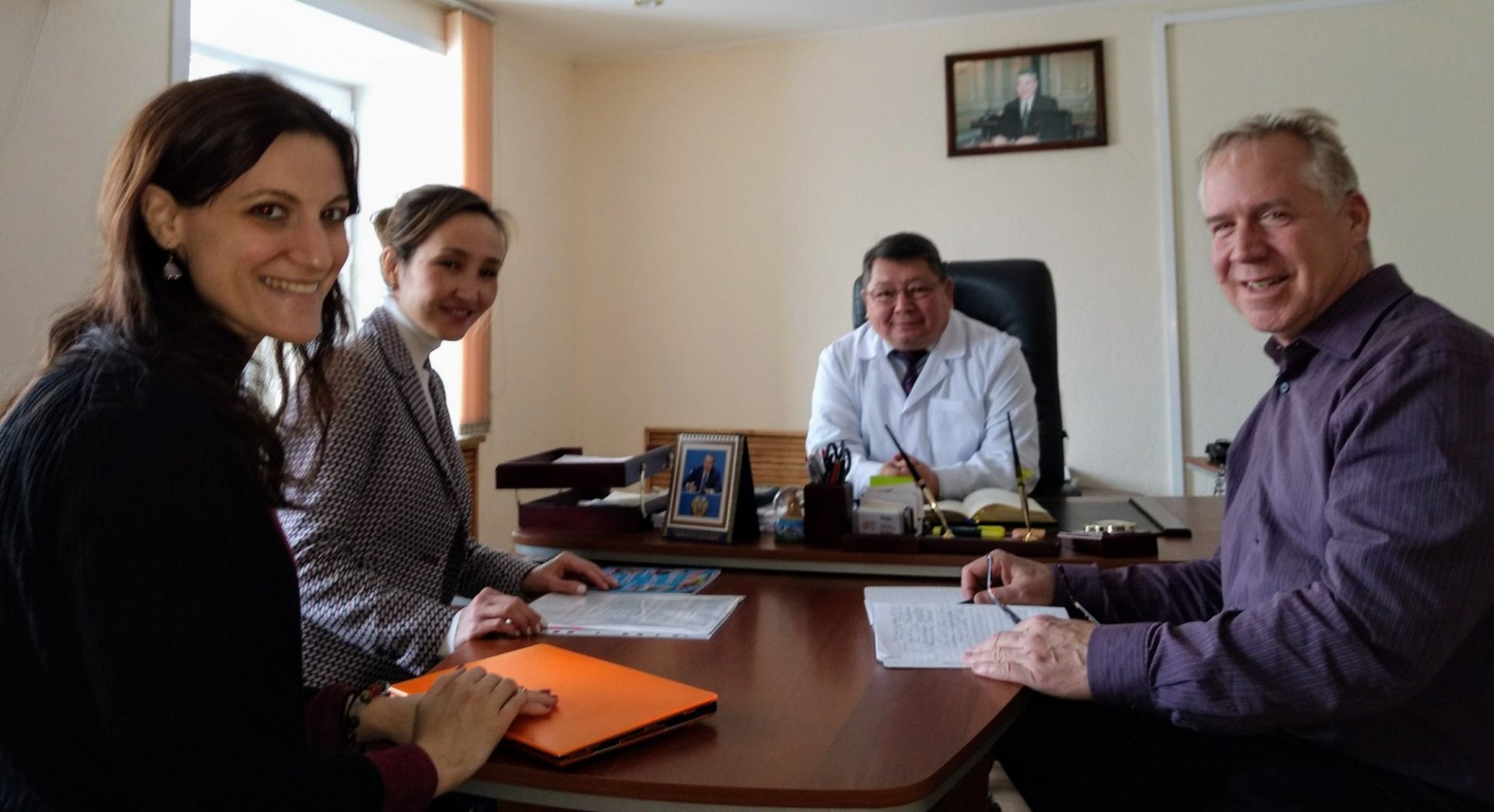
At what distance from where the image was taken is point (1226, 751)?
4.30ft

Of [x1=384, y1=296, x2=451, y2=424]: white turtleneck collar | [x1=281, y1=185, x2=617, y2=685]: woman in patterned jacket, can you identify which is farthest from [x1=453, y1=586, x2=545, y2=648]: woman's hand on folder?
[x1=384, y1=296, x2=451, y2=424]: white turtleneck collar

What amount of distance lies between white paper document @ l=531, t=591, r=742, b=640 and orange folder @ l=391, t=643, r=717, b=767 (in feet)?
0.53

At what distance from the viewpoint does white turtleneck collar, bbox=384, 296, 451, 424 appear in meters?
1.78

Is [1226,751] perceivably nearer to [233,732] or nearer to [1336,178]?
[1336,178]

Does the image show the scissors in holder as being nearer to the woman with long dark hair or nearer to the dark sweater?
the woman with long dark hair

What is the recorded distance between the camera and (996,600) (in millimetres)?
1492

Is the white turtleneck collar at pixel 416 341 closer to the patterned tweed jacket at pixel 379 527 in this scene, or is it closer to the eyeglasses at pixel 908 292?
the patterned tweed jacket at pixel 379 527

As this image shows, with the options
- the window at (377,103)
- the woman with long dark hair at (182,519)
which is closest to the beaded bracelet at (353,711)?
the woman with long dark hair at (182,519)

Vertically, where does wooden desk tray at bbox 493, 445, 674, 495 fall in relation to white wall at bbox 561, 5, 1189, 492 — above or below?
below

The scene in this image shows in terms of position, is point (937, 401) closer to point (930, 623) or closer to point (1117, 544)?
point (1117, 544)

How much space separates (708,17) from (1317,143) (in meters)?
3.28

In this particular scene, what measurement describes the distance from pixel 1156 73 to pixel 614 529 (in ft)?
10.4

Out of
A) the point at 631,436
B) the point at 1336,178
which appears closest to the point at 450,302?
the point at 1336,178

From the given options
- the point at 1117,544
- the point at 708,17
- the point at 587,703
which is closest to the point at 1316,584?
the point at 1117,544
